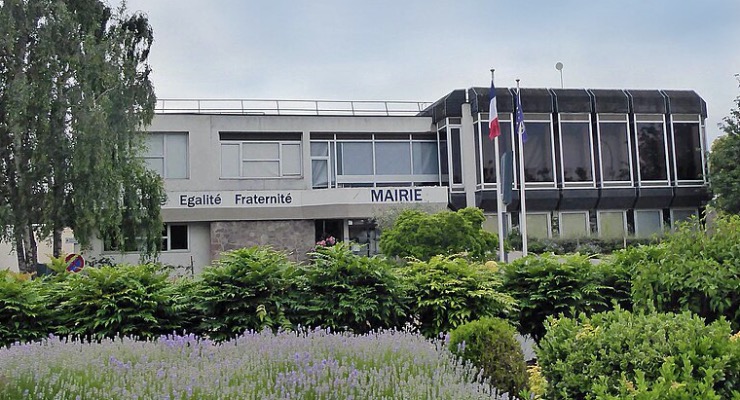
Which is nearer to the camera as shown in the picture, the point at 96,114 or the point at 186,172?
Answer: the point at 96,114

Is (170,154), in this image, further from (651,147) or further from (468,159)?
(651,147)

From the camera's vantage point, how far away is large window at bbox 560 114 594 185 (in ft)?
99.3

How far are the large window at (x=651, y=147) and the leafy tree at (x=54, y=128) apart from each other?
22.7 metres

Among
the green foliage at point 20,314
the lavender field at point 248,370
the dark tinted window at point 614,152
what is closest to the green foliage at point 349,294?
the lavender field at point 248,370

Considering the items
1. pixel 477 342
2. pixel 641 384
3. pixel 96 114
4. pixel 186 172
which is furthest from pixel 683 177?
pixel 641 384

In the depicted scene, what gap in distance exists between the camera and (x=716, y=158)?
3011cm

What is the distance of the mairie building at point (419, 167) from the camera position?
27.7m

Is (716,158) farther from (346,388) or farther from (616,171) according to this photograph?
(346,388)

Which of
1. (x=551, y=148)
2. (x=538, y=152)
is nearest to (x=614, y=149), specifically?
(x=551, y=148)

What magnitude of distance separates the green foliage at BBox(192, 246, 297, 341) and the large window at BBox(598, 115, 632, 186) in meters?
25.8

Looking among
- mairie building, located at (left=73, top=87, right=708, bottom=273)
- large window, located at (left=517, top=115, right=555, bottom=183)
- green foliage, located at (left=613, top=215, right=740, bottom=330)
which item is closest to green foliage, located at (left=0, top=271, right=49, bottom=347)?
green foliage, located at (left=613, top=215, right=740, bottom=330)

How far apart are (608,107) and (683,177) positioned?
506 centimetres

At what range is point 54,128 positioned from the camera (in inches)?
794

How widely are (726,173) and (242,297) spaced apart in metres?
27.9
